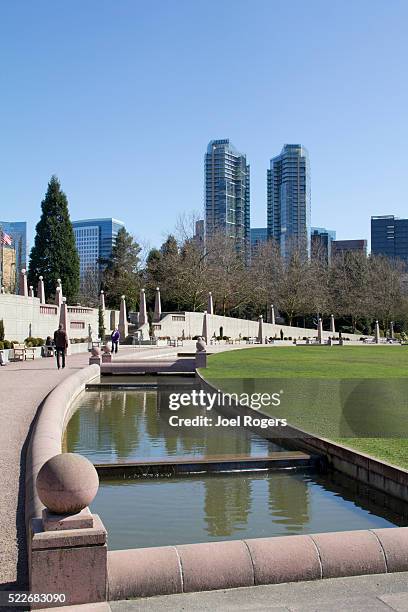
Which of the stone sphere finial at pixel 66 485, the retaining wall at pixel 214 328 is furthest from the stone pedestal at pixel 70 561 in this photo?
the retaining wall at pixel 214 328

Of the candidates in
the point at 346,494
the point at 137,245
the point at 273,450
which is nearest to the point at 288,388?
the point at 273,450

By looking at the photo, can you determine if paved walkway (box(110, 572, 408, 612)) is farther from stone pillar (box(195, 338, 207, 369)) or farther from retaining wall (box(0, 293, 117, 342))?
retaining wall (box(0, 293, 117, 342))

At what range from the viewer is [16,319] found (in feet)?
131

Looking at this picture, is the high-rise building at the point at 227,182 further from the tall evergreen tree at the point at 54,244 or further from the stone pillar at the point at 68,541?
the stone pillar at the point at 68,541

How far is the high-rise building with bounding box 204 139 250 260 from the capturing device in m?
180

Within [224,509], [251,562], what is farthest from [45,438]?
[251,562]

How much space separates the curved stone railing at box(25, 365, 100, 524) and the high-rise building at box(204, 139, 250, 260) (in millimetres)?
161229

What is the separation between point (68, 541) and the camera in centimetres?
500

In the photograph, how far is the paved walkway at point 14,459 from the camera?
5.59 metres

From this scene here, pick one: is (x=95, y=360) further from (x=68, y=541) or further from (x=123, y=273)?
(x=123, y=273)

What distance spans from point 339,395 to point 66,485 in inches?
549

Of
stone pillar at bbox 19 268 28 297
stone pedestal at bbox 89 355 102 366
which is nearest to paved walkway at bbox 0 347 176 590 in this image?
stone pedestal at bbox 89 355 102 366

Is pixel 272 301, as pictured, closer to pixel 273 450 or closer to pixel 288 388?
pixel 288 388

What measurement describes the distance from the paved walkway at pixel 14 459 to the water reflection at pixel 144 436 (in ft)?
3.49
